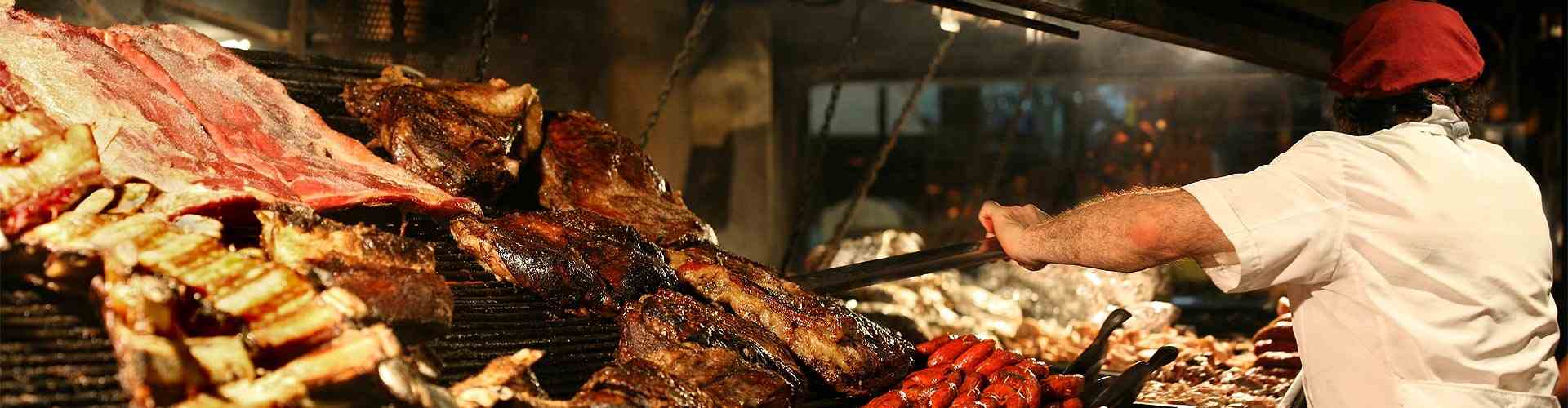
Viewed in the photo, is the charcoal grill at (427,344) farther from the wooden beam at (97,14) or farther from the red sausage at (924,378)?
the wooden beam at (97,14)

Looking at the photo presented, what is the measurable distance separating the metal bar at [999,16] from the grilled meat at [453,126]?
1628 millimetres

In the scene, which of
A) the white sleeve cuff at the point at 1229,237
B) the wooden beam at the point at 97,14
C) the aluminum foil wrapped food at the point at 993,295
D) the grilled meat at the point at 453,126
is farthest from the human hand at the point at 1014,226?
the wooden beam at the point at 97,14

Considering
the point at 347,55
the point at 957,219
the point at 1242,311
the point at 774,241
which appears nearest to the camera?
the point at 347,55

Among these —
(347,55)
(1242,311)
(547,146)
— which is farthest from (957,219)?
(547,146)

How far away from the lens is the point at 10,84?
3076 mm

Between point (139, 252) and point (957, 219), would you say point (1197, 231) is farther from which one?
point (957, 219)

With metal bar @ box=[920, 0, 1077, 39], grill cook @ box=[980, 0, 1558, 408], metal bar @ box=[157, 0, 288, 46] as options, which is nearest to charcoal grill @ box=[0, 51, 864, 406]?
grill cook @ box=[980, 0, 1558, 408]

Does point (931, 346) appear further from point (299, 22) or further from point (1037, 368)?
point (299, 22)

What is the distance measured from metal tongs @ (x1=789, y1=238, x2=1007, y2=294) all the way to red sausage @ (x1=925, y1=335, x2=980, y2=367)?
356mm

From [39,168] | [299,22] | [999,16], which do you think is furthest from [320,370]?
[299,22]

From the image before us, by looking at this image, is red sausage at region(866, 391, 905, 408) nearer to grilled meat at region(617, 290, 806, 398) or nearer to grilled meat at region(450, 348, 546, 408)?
grilled meat at region(617, 290, 806, 398)

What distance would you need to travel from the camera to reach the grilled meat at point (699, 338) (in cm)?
317

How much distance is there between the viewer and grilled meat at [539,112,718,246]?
4207 millimetres

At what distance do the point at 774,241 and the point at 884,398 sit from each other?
7408 mm
